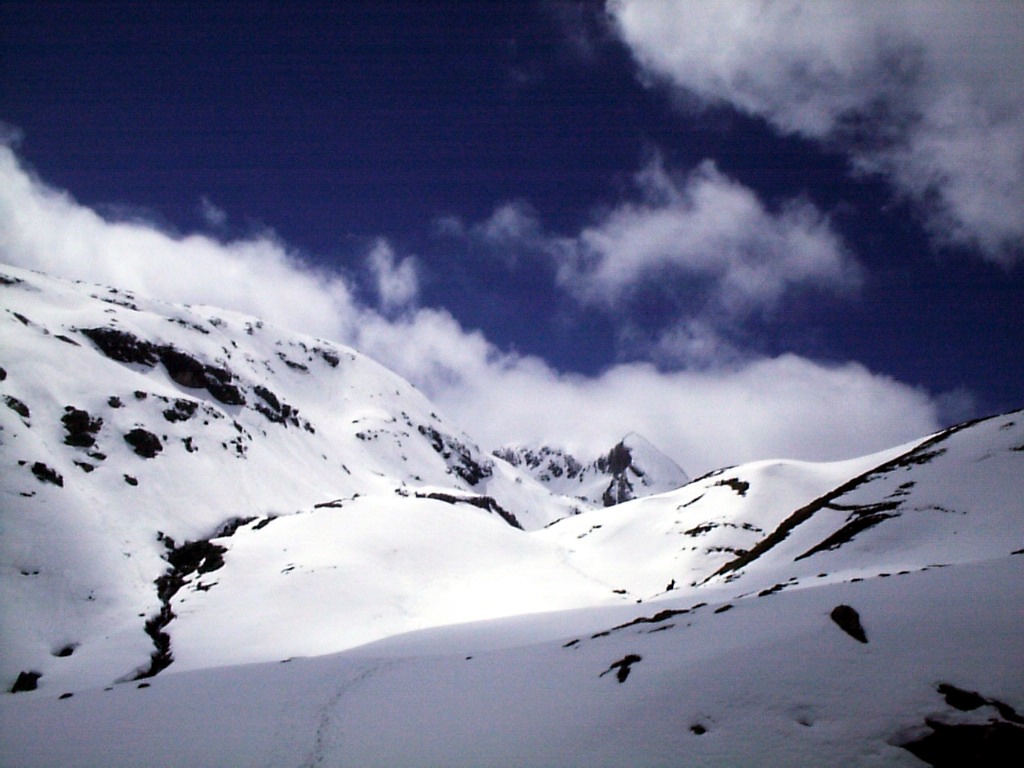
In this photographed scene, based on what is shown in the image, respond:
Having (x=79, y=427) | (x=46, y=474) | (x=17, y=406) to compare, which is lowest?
(x=46, y=474)

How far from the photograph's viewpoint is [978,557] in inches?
820

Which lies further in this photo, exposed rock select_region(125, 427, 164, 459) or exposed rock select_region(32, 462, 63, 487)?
exposed rock select_region(125, 427, 164, 459)

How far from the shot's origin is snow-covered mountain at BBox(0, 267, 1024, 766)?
9.20m

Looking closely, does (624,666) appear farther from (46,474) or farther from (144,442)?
(144,442)

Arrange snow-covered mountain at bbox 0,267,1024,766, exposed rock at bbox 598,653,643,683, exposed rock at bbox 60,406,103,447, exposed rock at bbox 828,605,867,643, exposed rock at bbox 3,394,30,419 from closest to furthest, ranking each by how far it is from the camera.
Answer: snow-covered mountain at bbox 0,267,1024,766
exposed rock at bbox 828,605,867,643
exposed rock at bbox 598,653,643,683
exposed rock at bbox 3,394,30,419
exposed rock at bbox 60,406,103,447

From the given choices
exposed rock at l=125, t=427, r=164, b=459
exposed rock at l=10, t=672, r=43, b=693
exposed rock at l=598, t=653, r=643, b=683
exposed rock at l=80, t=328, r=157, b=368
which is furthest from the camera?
exposed rock at l=80, t=328, r=157, b=368

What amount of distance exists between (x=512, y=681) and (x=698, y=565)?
51.3 m

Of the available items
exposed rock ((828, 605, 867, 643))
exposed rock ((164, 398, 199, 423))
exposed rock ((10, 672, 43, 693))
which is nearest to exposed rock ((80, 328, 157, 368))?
exposed rock ((164, 398, 199, 423))

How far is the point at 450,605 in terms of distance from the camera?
4072 centimetres

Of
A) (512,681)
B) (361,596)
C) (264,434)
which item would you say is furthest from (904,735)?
(264,434)

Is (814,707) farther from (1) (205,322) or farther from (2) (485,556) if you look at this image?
(1) (205,322)

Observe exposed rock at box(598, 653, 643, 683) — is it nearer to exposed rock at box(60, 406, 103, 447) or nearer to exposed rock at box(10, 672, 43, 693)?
exposed rock at box(10, 672, 43, 693)

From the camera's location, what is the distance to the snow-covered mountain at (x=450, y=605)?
9203 mm

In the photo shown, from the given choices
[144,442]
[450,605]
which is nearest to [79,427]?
[144,442]
